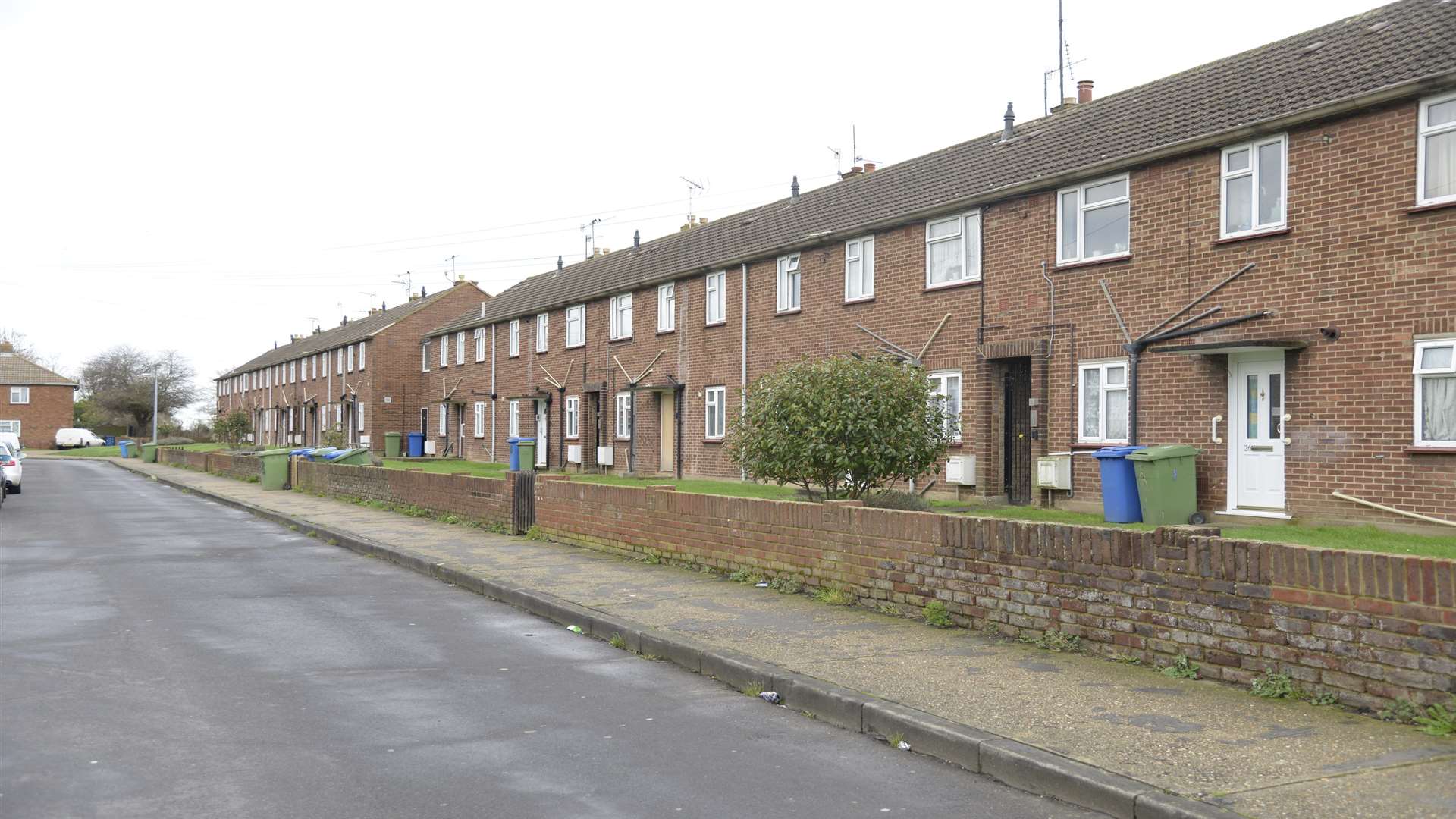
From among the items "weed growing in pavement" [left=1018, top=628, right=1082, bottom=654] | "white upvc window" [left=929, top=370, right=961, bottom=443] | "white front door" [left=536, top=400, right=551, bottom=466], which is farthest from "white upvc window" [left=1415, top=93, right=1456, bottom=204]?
"white front door" [left=536, top=400, right=551, bottom=466]

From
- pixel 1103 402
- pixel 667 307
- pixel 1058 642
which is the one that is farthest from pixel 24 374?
pixel 1058 642

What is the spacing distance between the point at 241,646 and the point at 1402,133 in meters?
13.7

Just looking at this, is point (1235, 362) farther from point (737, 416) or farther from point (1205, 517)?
point (737, 416)

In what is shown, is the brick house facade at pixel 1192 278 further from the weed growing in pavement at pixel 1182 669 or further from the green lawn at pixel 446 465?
the green lawn at pixel 446 465

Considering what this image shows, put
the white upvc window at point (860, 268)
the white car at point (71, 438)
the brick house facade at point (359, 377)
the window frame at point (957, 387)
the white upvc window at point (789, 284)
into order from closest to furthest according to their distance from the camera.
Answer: the window frame at point (957, 387)
the white upvc window at point (860, 268)
the white upvc window at point (789, 284)
the brick house facade at point (359, 377)
the white car at point (71, 438)

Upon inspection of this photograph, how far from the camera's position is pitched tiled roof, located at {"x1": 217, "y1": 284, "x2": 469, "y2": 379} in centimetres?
5512

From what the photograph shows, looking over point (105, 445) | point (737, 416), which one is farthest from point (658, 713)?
point (105, 445)

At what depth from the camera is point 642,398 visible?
101ft

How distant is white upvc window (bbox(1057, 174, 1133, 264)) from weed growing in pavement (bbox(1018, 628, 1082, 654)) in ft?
35.1

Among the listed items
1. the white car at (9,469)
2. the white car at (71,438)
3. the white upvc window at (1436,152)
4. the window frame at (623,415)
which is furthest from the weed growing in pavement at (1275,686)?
the white car at (71,438)

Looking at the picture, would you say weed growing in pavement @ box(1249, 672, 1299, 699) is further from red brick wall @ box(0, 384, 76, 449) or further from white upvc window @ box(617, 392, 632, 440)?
red brick wall @ box(0, 384, 76, 449)

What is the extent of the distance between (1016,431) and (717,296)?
10239mm

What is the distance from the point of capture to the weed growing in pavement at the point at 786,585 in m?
10.5

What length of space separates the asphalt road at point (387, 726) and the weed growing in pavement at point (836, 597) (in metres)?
2.06
